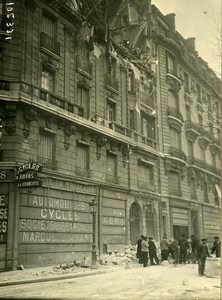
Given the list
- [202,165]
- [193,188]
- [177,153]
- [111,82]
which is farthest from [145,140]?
[193,188]

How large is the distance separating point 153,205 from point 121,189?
1.45 m

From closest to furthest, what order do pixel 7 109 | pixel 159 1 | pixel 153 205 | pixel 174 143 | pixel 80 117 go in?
pixel 159 1 < pixel 7 109 < pixel 80 117 < pixel 153 205 < pixel 174 143

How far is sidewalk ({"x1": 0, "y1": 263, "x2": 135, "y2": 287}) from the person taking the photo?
1047cm

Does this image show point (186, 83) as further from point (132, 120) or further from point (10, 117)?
point (10, 117)

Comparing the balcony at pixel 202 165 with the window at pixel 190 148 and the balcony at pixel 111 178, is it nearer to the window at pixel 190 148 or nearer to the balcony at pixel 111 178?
the window at pixel 190 148

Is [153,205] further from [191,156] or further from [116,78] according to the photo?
[116,78]

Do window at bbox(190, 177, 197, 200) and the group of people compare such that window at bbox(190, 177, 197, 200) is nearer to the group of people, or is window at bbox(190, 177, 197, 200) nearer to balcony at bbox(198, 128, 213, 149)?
the group of people

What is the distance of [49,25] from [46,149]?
504 cm

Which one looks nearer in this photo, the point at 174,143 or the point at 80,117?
the point at 80,117

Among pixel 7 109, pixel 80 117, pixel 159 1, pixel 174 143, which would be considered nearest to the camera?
pixel 159 1

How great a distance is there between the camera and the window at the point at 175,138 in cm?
1711

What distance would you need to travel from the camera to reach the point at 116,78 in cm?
1525

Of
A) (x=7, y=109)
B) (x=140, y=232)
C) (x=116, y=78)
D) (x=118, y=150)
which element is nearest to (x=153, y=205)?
(x=140, y=232)

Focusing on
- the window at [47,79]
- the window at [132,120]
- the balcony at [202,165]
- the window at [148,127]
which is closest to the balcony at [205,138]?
the balcony at [202,165]
